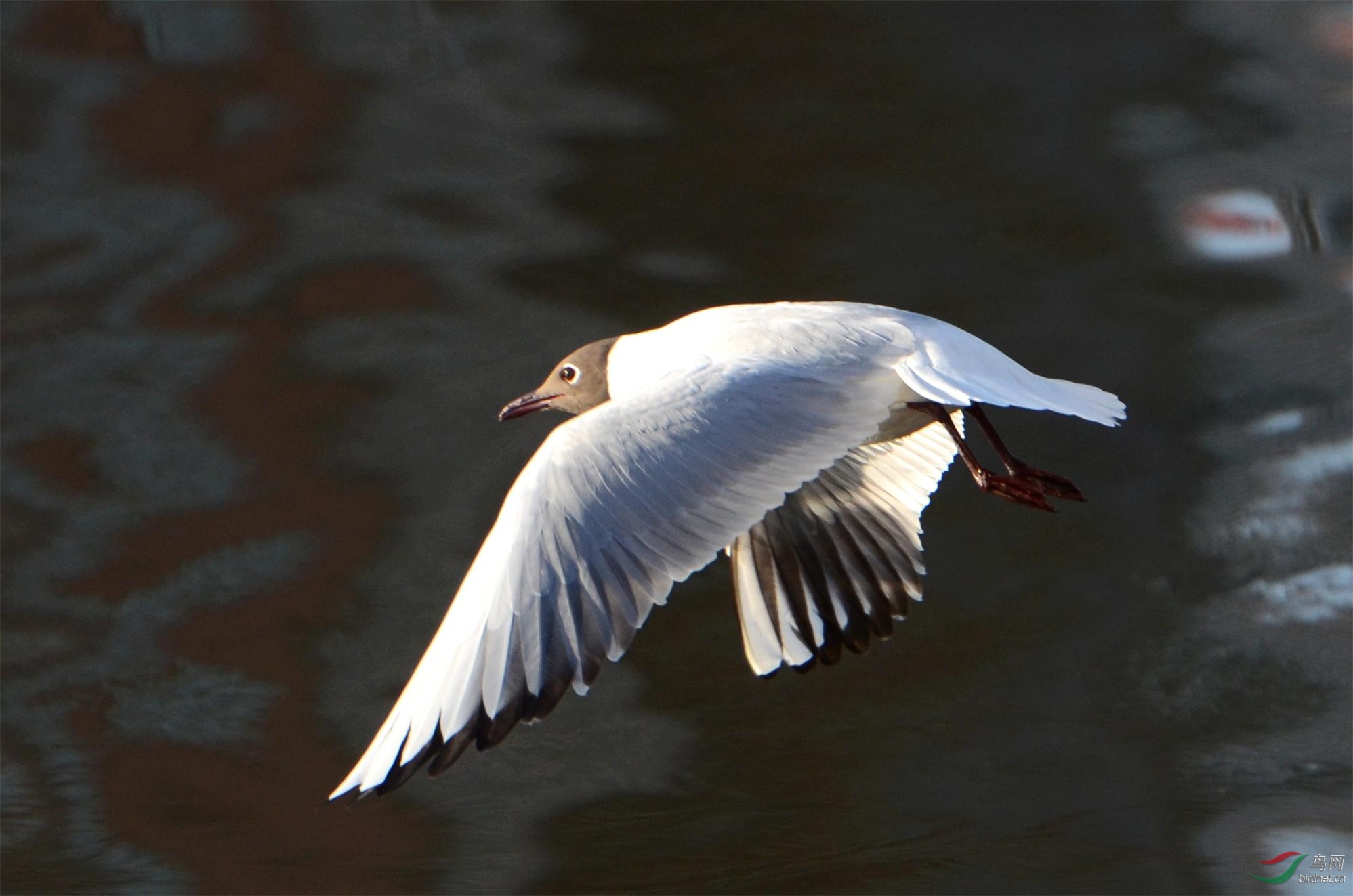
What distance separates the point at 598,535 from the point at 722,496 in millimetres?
204

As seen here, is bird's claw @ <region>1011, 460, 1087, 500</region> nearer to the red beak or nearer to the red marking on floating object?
the red beak

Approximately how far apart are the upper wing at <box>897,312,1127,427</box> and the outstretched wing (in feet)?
1.36

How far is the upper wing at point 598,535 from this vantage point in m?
2.23

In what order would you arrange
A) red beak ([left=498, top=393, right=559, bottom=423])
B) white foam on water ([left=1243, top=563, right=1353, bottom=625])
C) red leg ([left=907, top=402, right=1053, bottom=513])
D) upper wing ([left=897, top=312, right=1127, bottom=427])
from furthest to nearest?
white foam on water ([left=1243, top=563, right=1353, bottom=625])
red beak ([left=498, top=393, right=559, bottom=423])
red leg ([left=907, top=402, right=1053, bottom=513])
upper wing ([left=897, top=312, right=1127, bottom=427])

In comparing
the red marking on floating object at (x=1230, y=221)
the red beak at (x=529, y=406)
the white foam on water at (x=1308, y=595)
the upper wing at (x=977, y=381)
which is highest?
the red marking on floating object at (x=1230, y=221)

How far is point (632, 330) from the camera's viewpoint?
222 inches

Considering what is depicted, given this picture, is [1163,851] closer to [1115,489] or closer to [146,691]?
[1115,489]

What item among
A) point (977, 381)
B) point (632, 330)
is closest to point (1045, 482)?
point (977, 381)

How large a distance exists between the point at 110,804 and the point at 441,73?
9.77ft

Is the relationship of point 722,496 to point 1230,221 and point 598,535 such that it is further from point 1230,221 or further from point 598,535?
point 1230,221

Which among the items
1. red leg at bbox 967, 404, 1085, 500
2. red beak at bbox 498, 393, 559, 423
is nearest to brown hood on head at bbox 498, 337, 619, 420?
red beak at bbox 498, 393, 559, 423

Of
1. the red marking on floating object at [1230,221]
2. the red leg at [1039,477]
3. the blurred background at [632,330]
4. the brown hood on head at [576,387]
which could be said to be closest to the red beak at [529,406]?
the brown hood on head at [576,387]

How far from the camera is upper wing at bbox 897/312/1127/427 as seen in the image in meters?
2.62

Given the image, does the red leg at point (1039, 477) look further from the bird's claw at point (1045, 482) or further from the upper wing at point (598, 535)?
the upper wing at point (598, 535)
